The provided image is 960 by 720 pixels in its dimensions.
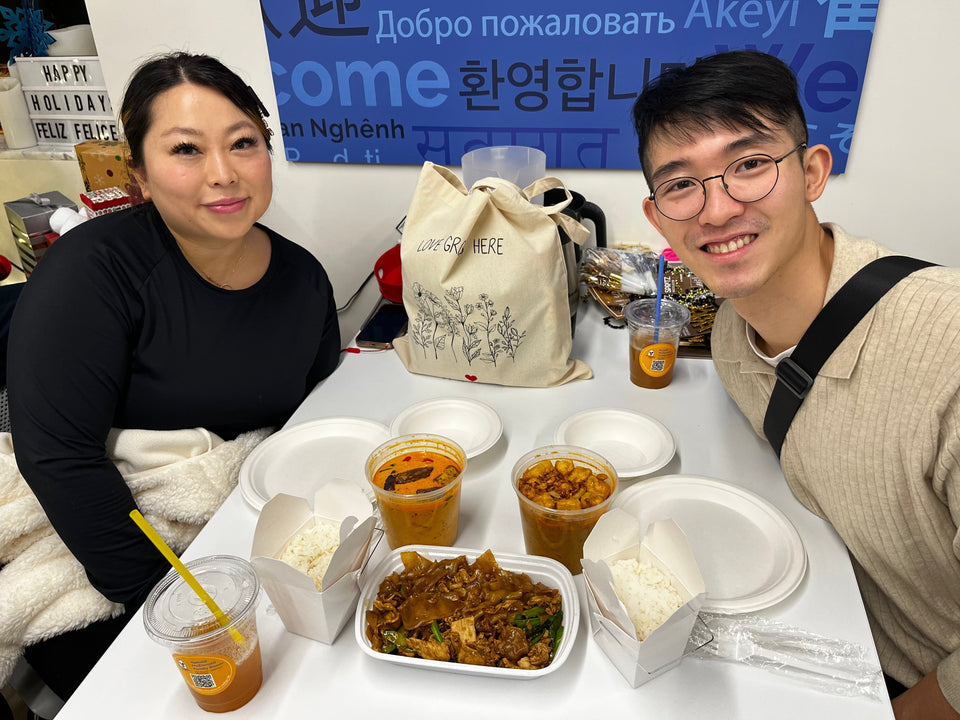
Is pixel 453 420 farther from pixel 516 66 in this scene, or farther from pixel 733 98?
pixel 516 66

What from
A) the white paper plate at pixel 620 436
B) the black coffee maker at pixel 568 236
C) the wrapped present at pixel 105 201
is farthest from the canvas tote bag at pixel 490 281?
the wrapped present at pixel 105 201

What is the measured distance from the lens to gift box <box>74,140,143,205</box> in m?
2.16

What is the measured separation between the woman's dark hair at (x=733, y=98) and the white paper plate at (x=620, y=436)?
549 millimetres

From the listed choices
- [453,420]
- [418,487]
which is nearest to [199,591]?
[418,487]

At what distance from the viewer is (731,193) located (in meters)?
1.03

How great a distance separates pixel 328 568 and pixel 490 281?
768 mm

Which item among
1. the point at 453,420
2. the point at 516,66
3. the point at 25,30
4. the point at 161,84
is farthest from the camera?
the point at 25,30

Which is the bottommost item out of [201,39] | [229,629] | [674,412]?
[674,412]

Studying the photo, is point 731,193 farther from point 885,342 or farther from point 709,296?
point 709,296

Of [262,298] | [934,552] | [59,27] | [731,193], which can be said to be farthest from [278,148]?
[934,552]

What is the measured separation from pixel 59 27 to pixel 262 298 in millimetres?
1953

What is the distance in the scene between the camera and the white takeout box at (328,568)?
2.76ft

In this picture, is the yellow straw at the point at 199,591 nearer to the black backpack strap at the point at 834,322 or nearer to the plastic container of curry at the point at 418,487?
the plastic container of curry at the point at 418,487

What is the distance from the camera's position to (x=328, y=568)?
2.71 ft
